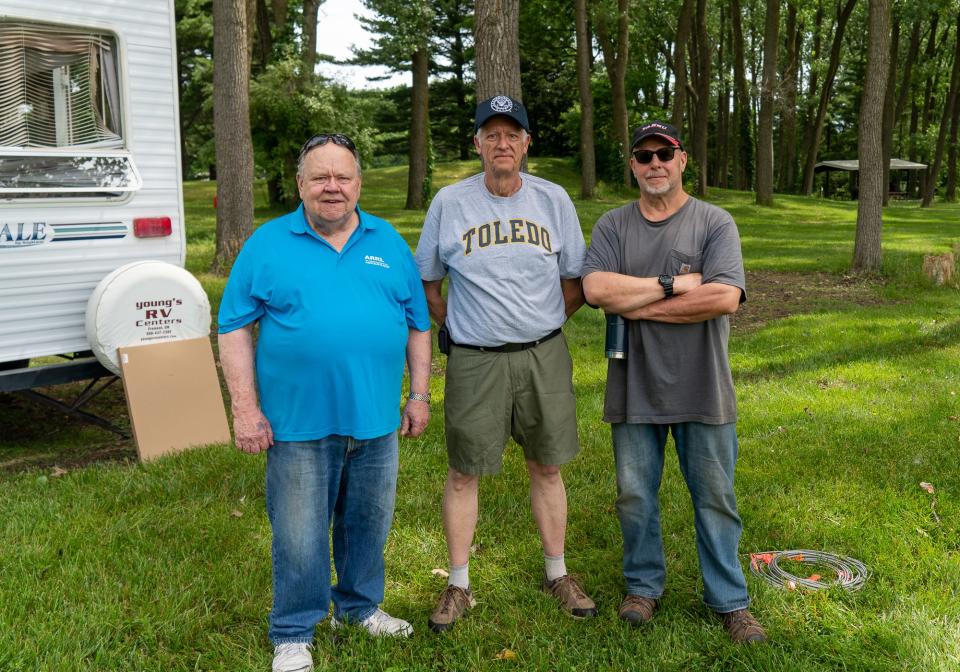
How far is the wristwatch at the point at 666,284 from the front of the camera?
3.30 m

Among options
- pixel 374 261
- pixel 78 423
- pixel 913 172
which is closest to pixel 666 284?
pixel 374 261

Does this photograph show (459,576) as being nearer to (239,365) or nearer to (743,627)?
(743,627)

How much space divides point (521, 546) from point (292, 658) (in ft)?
4.65

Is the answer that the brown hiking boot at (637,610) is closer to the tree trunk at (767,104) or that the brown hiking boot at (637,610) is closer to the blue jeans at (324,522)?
the blue jeans at (324,522)

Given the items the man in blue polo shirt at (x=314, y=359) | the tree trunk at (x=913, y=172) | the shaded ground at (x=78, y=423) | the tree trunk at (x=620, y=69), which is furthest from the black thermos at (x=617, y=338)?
the tree trunk at (x=913, y=172)

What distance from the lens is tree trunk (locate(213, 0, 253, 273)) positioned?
1046 cm

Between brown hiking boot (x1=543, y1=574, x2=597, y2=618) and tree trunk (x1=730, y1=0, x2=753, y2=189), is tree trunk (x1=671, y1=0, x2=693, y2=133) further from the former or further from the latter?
brown hiking boot (x1=543, y1=574, x2=597, y2=618)

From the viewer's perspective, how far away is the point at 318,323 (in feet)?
9.70

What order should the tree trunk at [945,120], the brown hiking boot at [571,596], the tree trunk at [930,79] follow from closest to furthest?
the brown hiking boot at [571,596]
the tree trunk at [945,120]
the tree trunk at [930,79]

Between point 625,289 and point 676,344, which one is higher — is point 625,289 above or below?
above

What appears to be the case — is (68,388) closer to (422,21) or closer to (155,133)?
(155,133)

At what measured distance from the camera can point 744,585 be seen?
3.46 meters

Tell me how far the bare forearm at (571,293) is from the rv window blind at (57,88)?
3729mm

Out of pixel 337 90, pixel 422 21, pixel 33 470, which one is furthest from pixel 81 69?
pixel 337 90
